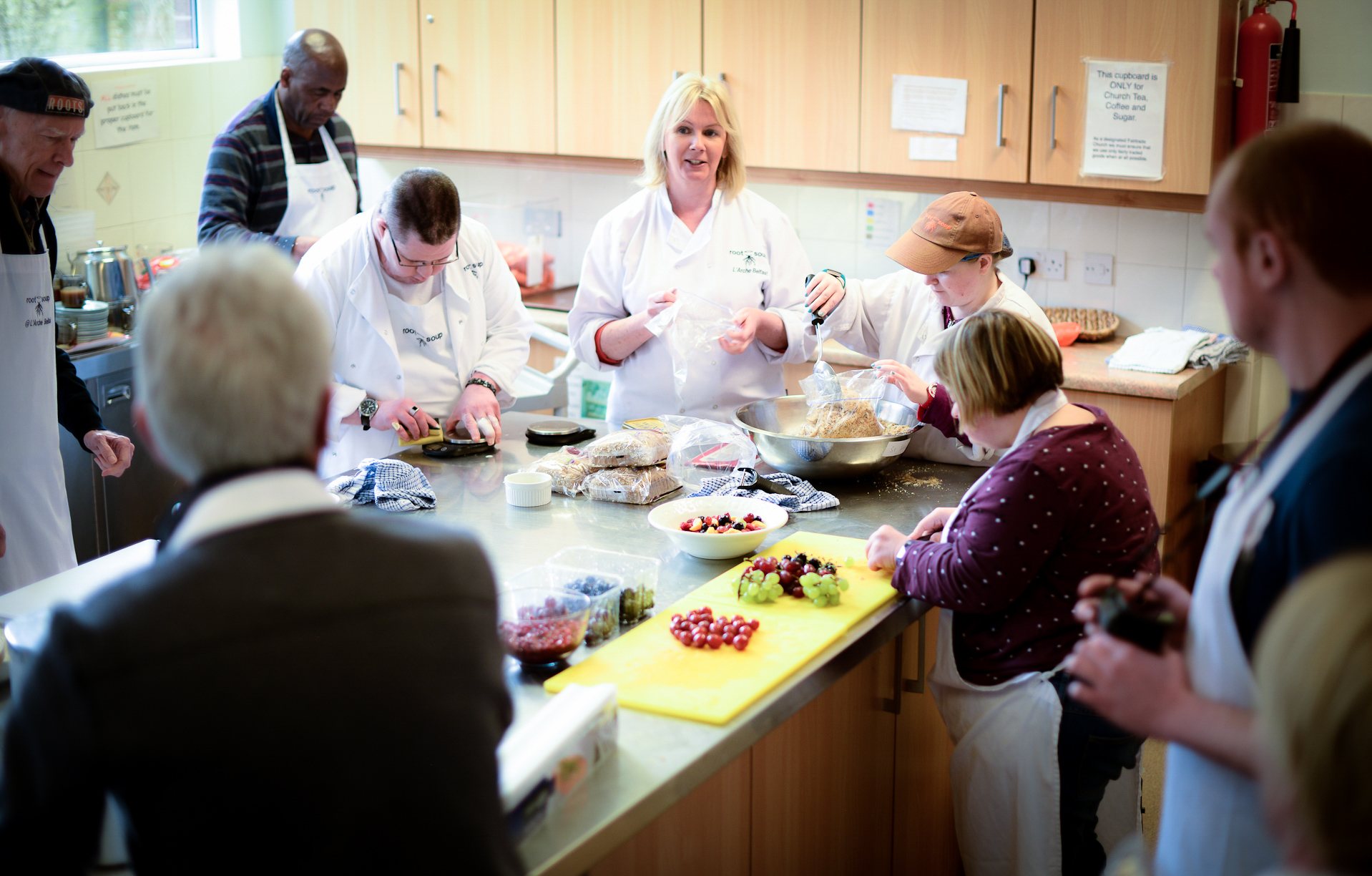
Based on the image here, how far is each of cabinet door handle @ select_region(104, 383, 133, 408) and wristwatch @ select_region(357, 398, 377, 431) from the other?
58.8 inches

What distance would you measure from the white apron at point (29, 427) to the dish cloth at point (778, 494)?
4.72 feet

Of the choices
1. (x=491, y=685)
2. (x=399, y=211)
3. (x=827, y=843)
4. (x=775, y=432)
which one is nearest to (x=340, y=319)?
(x=399, y=211)

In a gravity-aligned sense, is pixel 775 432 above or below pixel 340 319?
below

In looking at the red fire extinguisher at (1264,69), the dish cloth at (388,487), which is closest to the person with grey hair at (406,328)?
the dish cloth at (388,487)

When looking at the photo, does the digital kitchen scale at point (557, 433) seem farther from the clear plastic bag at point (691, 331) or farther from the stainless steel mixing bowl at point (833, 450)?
the stainless steel mixing bowl at point (833, 450)

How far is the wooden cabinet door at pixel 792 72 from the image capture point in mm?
4016

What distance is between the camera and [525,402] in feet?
13.3

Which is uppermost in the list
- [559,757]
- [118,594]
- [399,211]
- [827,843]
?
[399,211]

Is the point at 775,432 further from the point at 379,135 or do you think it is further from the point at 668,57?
the point at 379,135

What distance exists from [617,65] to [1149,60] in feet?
6.19

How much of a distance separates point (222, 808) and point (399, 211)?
1812 mm

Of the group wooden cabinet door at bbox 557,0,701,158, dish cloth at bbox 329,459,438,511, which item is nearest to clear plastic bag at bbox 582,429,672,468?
dish cloth at bbox 329,459,438,511

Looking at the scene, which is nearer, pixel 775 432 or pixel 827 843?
pixel 827 843

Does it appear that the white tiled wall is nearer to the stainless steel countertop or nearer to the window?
the window
